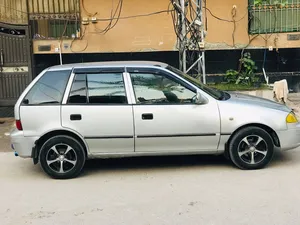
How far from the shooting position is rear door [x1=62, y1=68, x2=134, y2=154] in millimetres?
5600

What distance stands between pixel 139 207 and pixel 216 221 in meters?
0.92

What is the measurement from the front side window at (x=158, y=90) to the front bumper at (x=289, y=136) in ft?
4.64

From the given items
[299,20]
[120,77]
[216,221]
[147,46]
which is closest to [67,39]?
[147,46]

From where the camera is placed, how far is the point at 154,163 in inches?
247

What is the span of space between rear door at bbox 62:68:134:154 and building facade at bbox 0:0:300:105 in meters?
5.59

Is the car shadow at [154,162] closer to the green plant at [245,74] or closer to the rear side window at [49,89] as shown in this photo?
the rear side window at [49,89]

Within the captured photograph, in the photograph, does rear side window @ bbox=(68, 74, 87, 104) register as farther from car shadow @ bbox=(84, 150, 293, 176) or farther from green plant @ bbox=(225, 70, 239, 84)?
green plant @ bbox=(225, 70, 239, 84)

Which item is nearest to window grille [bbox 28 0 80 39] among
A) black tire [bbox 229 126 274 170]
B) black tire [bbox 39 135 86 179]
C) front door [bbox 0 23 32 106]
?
front door [bbox 0 23 32 106]

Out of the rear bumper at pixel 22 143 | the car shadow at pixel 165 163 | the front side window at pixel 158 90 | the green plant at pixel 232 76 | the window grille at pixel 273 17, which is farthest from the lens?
the green plant at pixel 232 76

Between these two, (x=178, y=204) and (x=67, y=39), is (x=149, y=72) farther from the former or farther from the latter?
(x=67, y=39)

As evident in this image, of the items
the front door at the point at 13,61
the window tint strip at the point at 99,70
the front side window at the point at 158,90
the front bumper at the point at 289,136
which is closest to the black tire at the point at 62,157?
the window tint strip at the point at 99,70

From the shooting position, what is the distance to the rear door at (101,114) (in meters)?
5.60

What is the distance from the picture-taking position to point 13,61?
1068 centimetres

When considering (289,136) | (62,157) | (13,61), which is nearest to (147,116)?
(62,157)
